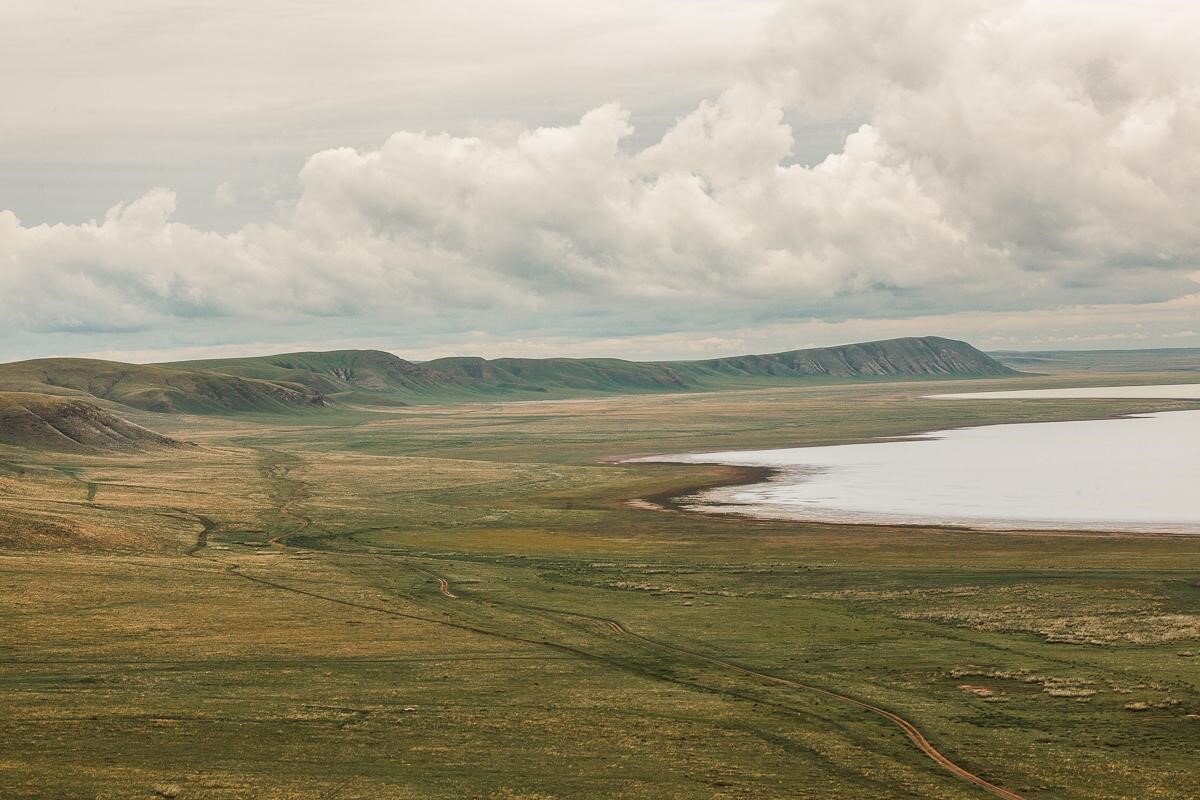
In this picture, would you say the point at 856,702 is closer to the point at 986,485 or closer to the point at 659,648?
the point at 659,648

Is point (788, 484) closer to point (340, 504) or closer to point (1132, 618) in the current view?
point (340, 504)

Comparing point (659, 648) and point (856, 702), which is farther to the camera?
point (659, 648)

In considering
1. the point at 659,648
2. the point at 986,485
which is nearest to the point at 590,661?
the point at 659,648

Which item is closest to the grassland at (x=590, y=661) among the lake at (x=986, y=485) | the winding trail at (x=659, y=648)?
the winding trail at (x=659, y=648)

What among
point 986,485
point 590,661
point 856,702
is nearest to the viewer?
point 856,702

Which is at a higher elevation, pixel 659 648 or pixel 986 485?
pixel 986 485

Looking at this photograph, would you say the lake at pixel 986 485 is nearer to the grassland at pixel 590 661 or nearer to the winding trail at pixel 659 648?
the grassland at pixel 590 661

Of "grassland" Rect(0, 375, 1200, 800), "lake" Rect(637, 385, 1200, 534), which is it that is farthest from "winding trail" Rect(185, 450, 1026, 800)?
"lake" Rect(637, 385, 1200, 534)
